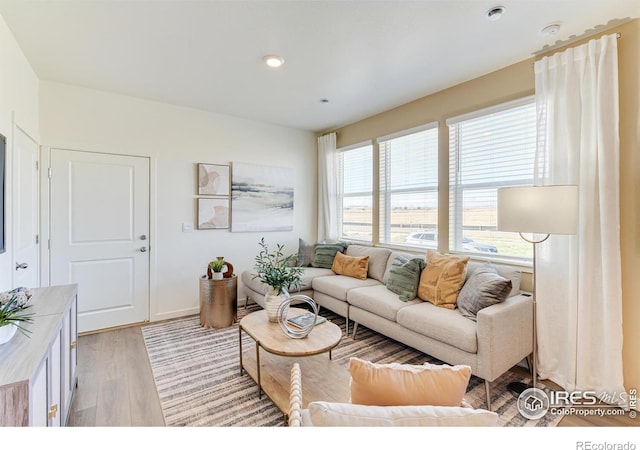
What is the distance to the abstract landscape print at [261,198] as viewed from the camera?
4055mm

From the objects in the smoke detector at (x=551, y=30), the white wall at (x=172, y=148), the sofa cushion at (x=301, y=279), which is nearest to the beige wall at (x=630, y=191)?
the smoke detector at (x=551, y=30)

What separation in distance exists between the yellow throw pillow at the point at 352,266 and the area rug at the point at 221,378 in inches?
25.4

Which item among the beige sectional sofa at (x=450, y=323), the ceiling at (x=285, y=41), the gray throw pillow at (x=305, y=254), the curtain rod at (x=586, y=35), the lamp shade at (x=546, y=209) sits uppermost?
the ceiling at (x=285, y=41)

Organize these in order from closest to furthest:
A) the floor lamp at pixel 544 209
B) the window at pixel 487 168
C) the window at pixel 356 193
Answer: the floor lamp at pixel 544 209 < the window at pixel 487 168 < the window at pixel 356 193

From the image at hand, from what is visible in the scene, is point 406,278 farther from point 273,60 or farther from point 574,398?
point 273,60

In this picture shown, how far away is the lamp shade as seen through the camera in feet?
6.04

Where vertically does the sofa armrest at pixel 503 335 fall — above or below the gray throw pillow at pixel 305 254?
below

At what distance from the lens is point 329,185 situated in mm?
4598

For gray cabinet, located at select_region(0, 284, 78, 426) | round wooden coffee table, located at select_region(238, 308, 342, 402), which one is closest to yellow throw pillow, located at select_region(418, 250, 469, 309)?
round wooden coffee table, located at select_region(238, 308, 342, 402)

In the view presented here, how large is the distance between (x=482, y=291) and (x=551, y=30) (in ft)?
6.33

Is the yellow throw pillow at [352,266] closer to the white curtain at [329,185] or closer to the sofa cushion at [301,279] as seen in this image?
the sofa cushion at [301,279]

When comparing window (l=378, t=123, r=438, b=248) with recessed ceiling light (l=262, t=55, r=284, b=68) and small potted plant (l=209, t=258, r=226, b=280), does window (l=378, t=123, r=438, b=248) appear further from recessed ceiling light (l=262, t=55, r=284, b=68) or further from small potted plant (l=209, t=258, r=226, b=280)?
small potted plant (l=209, t=258, r=226, b=280)

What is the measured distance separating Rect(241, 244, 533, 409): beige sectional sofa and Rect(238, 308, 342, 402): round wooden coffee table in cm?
70

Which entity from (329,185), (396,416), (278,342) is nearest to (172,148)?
(329,185)
